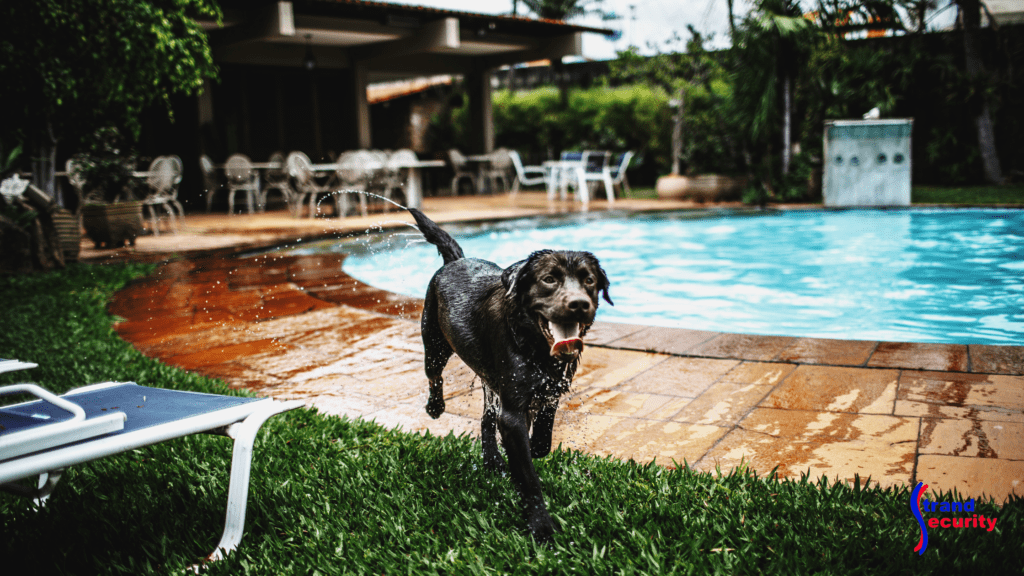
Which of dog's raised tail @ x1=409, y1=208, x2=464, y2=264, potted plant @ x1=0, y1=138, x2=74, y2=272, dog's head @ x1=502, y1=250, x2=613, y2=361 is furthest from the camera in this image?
potted plant @ x1=0, y1=138, x2=74, y2=272

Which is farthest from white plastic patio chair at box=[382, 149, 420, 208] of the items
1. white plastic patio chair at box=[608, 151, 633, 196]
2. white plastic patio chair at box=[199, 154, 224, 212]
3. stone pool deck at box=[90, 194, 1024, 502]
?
stone pool deck at box=[90, 194, 1024, 502]

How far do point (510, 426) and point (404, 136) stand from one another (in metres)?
19.5

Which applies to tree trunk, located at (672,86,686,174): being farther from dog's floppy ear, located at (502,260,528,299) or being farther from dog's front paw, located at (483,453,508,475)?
dog's floppy ear, located at (502,260,528,299)

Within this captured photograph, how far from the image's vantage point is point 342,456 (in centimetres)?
253

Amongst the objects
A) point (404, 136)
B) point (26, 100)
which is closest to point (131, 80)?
point (26, 100)

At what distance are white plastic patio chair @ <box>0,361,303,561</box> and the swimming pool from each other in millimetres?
3865

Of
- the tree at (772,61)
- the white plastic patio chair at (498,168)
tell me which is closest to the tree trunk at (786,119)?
the tree at (772,61)

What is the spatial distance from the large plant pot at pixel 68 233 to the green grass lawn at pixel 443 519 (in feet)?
18.2

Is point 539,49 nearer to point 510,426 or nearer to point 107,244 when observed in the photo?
point 107,244

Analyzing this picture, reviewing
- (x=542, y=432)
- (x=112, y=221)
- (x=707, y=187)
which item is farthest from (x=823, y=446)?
(x=707, y=187)

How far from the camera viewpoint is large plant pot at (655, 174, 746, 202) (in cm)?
1294

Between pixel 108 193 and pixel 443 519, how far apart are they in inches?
341

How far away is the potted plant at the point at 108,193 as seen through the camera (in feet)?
26.8

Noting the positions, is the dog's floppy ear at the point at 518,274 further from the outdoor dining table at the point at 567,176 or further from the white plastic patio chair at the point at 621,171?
the white plastic patio chair at the point at 621,171
